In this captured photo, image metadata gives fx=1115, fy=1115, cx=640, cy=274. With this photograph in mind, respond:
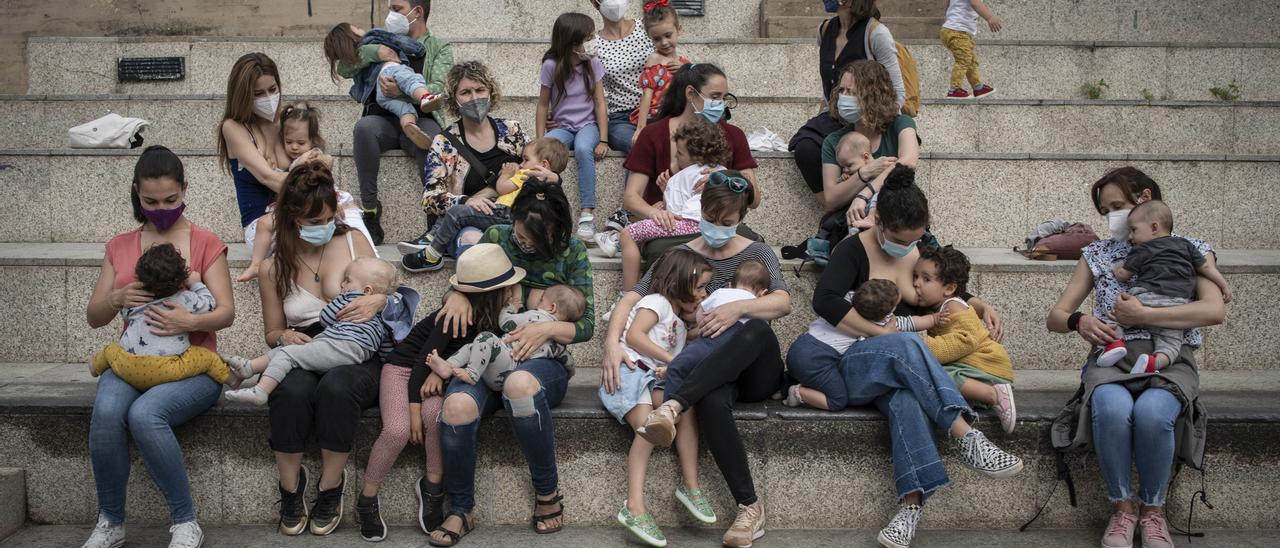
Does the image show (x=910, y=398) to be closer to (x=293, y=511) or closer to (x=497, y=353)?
(x=497, y=353)

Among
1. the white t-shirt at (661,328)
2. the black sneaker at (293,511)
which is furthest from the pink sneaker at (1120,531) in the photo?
the black sneaker at (293,511)

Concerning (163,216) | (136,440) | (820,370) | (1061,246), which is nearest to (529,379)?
(820,370)

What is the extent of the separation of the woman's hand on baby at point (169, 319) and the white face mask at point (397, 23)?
2.95 metres

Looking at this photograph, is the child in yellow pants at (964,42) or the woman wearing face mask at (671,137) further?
the child in yellow pants at (964,42)

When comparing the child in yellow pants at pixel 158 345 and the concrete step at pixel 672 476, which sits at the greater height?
the child in yellow pants at pixel 158 345

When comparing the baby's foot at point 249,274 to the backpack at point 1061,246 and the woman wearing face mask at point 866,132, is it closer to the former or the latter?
the woman wearing face mask at point 866,132

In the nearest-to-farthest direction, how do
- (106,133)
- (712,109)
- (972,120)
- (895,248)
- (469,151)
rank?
1. (895,248)
2. (712,109)
3. (469,151)
4. (106,133)
5. (972,120)

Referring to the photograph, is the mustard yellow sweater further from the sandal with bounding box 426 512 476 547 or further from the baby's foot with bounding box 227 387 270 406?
the baby's foot with bounding box 227 387 270 406

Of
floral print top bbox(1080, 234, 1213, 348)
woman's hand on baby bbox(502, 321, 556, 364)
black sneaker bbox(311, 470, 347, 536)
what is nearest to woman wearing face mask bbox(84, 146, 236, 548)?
black sneaker bbox(311, 470, 347, 536)

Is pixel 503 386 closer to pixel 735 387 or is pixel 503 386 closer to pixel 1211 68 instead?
pixel 735 387

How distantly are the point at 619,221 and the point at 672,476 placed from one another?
1808 mm

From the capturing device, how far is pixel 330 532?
4.39m

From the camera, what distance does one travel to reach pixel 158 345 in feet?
14.0

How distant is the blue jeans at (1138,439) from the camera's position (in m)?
4.17
